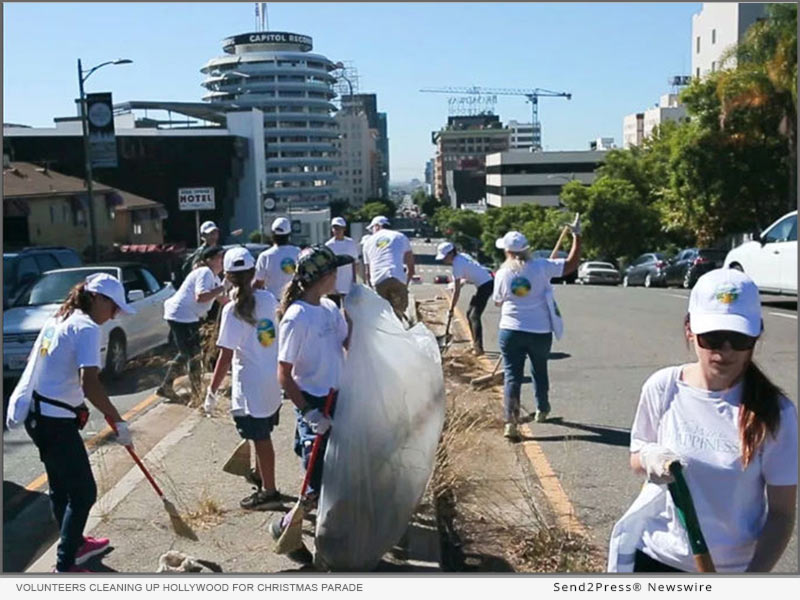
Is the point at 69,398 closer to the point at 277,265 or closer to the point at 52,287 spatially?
the point at 277,265

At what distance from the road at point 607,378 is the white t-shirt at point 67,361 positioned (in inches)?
110

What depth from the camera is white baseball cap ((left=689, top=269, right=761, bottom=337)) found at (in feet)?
9.36

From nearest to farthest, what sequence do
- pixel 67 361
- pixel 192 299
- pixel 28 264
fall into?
pixel 67 361
pixel 192 299
pixel 28 264

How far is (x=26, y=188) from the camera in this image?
32219 mm

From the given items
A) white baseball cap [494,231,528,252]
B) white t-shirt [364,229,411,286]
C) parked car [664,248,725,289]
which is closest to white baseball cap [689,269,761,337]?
white baseball cap [494,231,528,252]

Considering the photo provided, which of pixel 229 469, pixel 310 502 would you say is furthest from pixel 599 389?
pixel 310 502

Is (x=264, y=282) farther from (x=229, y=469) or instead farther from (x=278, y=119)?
(x=278, y=119)

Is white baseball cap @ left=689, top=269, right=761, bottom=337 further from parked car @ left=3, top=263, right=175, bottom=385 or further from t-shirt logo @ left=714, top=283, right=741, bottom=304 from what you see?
parked car @ left=3, top=263, right=175, bottom=385

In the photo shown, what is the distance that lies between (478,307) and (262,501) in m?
5.58

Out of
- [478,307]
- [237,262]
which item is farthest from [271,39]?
[237,262]

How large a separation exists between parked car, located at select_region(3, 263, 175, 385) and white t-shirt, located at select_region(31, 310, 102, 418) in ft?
17.6

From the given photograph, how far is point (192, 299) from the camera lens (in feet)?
29.3

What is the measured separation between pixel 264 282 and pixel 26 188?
25925mm

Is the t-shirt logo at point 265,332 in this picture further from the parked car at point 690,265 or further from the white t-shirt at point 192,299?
the parked car at point 690,265
